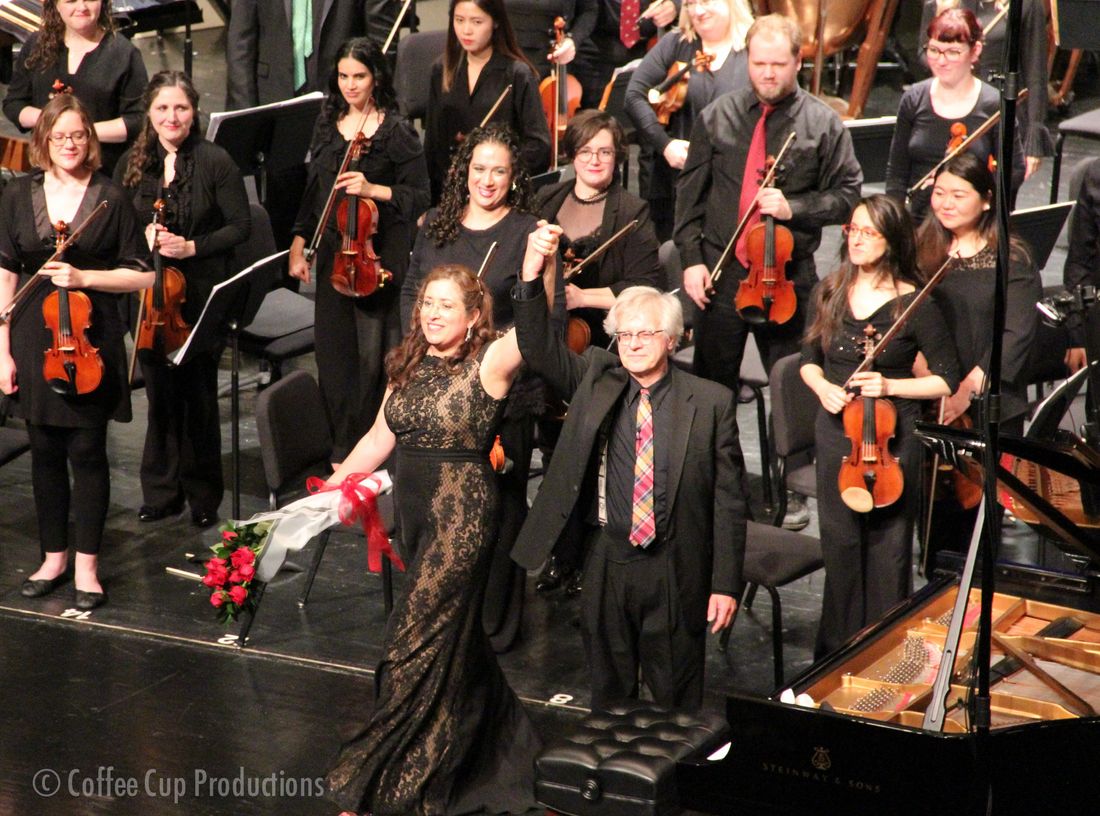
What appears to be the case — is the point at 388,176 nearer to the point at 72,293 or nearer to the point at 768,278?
the point at 72,293

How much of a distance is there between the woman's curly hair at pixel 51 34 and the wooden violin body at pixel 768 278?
2.84 metres

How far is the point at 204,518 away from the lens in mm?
6258

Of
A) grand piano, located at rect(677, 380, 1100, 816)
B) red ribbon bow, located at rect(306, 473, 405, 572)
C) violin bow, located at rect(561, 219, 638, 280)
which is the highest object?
violin bow, located at rect(561, 219, 638, 280)

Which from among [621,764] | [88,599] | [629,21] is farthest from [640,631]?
[629,21]

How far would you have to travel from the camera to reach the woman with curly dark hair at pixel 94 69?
21.9 ft

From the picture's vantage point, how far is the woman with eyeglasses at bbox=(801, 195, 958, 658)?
193 inches

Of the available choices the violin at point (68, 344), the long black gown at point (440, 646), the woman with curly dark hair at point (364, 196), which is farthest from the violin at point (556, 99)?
the long black gown at point (440, 646)

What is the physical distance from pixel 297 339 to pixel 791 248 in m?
2.03

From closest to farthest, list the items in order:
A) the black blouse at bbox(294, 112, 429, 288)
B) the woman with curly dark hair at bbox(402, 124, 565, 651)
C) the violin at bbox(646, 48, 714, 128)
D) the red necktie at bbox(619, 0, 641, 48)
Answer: the woman with curly dark hair at bbox(402, 124, 565, 651), the black blouse at bbox(294, 112, 429, 288), the violin at bbox(646, 48, 714, 128), the red necktie at bbox(619, 0, 641, 48)

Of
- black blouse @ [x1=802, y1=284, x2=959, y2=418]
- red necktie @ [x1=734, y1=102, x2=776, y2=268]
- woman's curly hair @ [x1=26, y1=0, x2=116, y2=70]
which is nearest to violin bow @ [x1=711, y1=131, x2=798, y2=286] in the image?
red necktie @ [x1=734, y1=102, x2=776, y2=268]

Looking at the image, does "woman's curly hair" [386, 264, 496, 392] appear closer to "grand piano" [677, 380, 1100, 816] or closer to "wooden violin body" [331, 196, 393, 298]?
"grand piano" [677, 380, 1100, 816]

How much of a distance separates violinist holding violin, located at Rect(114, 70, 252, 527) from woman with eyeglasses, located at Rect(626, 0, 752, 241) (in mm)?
1712

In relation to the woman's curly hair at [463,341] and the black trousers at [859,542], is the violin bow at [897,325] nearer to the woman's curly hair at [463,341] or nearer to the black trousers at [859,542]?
the black trousers at [859,542]

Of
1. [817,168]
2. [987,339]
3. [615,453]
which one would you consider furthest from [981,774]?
[817,168]
